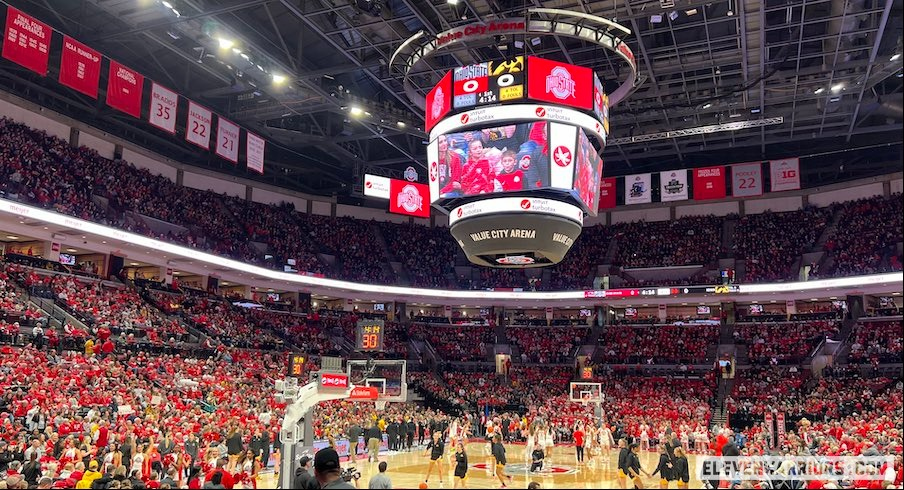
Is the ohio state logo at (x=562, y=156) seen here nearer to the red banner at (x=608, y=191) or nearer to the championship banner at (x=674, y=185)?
the championship banner at (x=674, y=185)

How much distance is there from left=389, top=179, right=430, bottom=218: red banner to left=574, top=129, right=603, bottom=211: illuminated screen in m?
16.0

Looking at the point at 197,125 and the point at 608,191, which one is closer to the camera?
the point at 197,125

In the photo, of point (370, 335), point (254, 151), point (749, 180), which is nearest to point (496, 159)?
point (370, 335)

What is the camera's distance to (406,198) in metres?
38.3

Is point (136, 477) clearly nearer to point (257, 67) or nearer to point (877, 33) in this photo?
point (257, 67)

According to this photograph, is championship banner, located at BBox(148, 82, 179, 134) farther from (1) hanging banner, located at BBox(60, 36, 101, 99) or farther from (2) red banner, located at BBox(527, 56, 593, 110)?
(2) red banner, located at BBox(527, 56, 593, 110)

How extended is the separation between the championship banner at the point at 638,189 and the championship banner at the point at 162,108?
1016 inches

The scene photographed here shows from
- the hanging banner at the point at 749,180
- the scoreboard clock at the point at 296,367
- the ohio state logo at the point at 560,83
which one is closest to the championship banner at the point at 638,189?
the hanging banner at the point at 749,180

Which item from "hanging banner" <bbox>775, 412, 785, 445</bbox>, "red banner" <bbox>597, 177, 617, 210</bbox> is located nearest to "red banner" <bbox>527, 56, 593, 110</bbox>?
"hanging banner" <bbox>775, 412, 785, 445</bbox>

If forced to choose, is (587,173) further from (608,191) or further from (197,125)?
(608,191)

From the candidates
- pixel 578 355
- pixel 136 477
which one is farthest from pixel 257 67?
pixel 578 355

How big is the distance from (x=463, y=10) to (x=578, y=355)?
29433mm

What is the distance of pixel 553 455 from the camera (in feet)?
101

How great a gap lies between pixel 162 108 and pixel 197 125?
2.28 m
